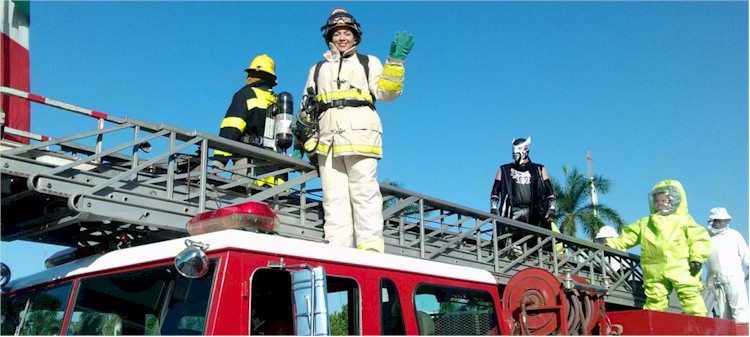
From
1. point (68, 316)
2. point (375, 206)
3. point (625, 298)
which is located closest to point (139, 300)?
point (68, 316)

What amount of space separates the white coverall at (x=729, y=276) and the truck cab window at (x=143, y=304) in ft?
20.8

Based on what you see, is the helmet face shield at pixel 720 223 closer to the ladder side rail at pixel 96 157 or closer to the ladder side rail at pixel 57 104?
the ladder side rail at pixel 96 157

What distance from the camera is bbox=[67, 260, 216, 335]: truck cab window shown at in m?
3.44

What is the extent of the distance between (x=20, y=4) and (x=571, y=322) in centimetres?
483

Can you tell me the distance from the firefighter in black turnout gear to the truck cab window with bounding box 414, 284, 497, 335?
4.14 meters

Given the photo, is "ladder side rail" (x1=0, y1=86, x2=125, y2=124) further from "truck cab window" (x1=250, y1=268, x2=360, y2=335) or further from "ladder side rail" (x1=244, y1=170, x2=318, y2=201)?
"truck cab window" (x1=250, y1=268, x2=360, y2=335)

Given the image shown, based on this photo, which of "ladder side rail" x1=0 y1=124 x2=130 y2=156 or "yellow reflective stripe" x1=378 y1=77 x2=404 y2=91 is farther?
"yellow reflective stripe" x1=378 y1=77 x2=404 y2=91

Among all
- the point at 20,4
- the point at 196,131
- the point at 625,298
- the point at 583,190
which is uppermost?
the point at 583,190

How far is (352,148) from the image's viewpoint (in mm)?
5496

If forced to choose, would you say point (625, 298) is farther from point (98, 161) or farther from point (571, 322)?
point (98, 161)

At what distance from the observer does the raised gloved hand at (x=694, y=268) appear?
7117mm

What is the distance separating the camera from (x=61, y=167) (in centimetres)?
434

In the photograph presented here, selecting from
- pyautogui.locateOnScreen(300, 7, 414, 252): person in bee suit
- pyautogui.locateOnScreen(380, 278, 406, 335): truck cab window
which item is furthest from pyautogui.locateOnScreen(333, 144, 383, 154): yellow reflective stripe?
pyautogui.locateOnScreen(380, 278, 406, 335): truck cab window

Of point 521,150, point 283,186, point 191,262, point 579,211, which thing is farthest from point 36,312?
point 579,211
